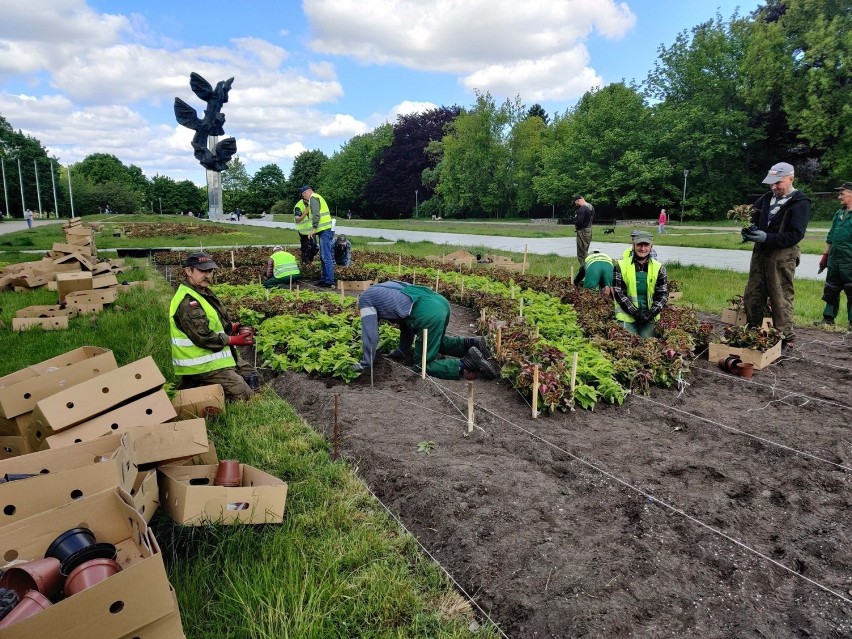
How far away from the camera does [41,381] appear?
3576mm

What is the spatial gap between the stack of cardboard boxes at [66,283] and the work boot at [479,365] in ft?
18.3

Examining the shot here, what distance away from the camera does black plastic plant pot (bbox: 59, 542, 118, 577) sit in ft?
6.33

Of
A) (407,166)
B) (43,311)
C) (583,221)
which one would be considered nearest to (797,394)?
(583,221)

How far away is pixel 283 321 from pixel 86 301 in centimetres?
349

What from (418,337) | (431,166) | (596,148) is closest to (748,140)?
(596,148)

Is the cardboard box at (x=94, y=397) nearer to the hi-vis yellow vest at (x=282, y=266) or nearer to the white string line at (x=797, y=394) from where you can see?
the white string line at (x=797, y=394)

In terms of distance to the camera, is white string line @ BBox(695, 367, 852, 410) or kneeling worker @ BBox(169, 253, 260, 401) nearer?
kneeling worker @ BBox(169, 253, 260, 401)

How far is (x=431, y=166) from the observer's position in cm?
6500

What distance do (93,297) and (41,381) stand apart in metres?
5.44

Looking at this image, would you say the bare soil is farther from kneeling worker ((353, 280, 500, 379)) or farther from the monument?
the monument

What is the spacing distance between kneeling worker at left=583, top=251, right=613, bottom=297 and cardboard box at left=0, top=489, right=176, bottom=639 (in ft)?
26.7

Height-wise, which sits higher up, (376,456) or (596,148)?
(596,148)

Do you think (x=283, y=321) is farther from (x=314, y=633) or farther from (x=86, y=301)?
(x=314, y=633)

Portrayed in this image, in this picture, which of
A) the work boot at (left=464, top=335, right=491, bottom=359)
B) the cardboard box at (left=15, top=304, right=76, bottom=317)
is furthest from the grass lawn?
the cardboard box at (left=15, top=304, right=76, bottom=317)
